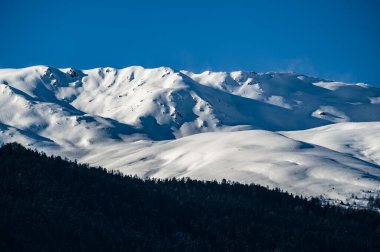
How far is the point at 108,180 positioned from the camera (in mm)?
196625

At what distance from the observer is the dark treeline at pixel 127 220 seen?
141500mm

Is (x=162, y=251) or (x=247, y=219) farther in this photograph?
(x=247, y=219)

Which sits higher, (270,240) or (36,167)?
(36,167)

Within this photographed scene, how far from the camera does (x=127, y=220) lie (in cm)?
16900

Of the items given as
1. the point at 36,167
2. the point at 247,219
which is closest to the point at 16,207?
the point at 36,167

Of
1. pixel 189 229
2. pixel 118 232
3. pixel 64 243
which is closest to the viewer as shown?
pixel 64 243

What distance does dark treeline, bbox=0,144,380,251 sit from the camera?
14150 cm

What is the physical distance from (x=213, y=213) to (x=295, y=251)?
2797cm

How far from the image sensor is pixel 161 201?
191375 millimetres

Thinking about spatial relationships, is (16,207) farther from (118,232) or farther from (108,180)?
(108,180)

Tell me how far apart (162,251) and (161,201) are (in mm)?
39911

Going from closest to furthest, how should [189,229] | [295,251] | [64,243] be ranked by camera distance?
[64,243] → [295,251] → [189,229]

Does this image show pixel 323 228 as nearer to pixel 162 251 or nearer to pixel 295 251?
pixel 295 251

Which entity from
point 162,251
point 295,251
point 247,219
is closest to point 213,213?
point 247,219
